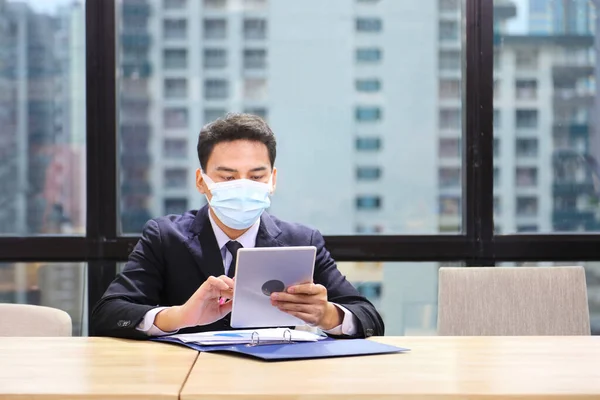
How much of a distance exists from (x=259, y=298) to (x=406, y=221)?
200 cm

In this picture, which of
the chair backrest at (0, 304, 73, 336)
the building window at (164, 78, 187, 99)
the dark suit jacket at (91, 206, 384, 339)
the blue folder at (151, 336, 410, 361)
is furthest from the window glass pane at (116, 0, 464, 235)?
the blue folder at (151, 336, 410, 361)

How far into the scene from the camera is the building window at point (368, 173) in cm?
394

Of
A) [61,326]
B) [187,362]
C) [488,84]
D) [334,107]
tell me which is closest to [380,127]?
[334,107]

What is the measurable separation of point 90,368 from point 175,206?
2.21m

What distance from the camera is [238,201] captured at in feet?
8.09

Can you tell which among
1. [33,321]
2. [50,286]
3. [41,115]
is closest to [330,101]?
[41,115]

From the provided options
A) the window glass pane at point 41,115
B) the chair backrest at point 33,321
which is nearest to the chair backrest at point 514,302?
the chair backrest at point 33,321

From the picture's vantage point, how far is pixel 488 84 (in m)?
3.85

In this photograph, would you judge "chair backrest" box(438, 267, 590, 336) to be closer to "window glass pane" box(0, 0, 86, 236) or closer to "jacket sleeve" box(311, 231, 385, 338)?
"jacket sleeve" box(311, 231, 385, 338)

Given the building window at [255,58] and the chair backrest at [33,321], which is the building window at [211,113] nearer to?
the building window at [255,58]

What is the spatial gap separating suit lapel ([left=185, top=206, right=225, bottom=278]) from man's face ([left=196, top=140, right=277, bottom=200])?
93mm

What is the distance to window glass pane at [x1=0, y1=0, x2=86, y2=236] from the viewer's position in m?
3.84

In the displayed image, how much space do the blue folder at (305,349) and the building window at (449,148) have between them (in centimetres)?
198

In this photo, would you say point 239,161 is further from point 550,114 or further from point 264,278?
point 550,114
